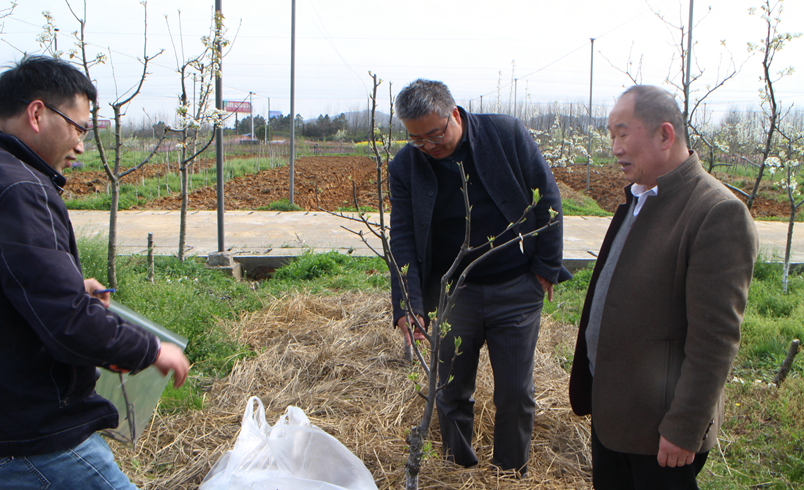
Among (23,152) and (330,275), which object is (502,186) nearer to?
(23,152)

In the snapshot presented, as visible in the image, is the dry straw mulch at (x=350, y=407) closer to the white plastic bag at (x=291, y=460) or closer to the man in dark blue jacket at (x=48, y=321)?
the white plastic bag at (x=291, y=460)

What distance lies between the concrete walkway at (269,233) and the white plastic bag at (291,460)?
4344mm

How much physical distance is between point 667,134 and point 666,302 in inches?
18.8

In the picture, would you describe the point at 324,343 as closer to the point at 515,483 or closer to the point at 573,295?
the point at 515,483

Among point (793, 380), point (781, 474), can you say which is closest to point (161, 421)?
point (781, 474)

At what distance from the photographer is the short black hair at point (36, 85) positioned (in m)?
1.27

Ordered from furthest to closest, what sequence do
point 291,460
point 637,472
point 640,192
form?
point 291,460 < point 640,192 < point 637,472

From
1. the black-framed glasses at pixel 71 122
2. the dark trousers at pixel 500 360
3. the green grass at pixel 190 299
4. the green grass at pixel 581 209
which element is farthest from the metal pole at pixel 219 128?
the green grass at pixel 581 209

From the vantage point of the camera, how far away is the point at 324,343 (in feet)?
12.6

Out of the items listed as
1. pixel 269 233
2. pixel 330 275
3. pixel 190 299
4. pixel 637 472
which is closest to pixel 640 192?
pixel 637 472

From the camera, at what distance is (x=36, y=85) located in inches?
50.5

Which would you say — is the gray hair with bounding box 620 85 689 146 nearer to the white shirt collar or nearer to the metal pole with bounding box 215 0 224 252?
the white shirt collar

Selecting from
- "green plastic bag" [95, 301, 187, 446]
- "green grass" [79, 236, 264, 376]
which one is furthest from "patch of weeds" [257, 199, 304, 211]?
"green plastic bag" [95, 301, 187, 446]

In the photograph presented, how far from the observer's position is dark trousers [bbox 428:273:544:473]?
226 centimetres
